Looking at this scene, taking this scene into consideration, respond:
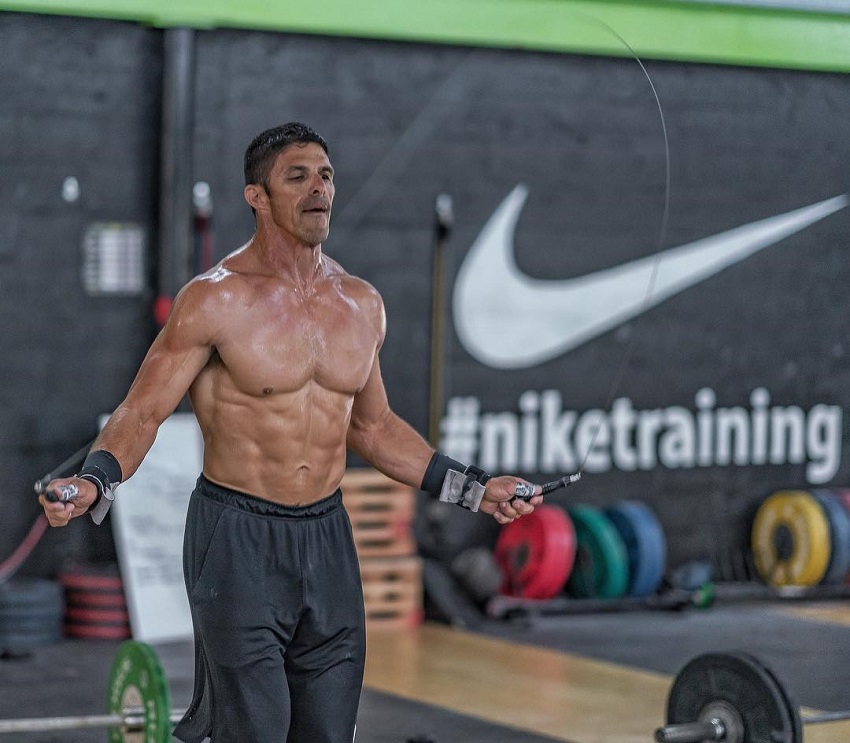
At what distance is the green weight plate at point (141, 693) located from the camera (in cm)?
431

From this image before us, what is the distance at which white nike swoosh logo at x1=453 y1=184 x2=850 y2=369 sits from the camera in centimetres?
795

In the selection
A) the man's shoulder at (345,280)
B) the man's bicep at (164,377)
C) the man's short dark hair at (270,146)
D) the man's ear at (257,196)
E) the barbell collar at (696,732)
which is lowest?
the barbell collar at (696,732)

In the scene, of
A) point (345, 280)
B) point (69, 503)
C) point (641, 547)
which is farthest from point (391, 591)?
point (69, 503)

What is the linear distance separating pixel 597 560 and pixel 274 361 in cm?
482

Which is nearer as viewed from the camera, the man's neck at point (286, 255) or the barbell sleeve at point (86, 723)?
the man's neck at point (286, 255)

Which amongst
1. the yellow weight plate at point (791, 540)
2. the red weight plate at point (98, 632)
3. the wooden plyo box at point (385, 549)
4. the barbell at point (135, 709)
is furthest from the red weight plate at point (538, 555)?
the barbell at point (135, 709)

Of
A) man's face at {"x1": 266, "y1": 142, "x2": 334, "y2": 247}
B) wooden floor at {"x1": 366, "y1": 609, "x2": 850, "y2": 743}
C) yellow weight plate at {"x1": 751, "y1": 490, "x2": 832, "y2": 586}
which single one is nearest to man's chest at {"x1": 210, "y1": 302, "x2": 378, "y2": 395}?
man's face at {"x1": 266, "y1": 142, "x2": 334, "y2": 247}

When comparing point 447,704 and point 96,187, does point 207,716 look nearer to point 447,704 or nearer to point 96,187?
point 447,704

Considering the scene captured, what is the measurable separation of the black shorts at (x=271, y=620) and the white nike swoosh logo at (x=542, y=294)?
466cm

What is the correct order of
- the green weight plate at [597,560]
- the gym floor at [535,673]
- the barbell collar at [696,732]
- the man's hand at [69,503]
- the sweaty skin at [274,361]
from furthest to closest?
the green weight plate at [597,560]
the gym floor at [535,673]
the barbell collar at [696,732]
the sweaty skin at [274,361]
the man's hand at [69,503]

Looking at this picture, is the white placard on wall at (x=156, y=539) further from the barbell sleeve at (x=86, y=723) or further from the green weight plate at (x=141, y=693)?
the barbell sleeve at (x=86, y=723)

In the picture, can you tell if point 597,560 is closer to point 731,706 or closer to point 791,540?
point 791,540

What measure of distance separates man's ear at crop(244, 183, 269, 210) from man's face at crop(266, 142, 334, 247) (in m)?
0.01

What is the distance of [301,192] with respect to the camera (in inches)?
129
